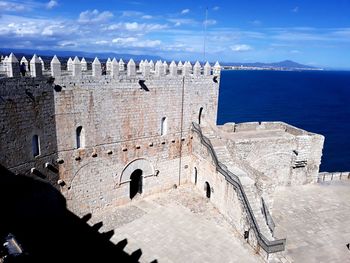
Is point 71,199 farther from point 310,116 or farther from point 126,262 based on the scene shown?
point 310,116

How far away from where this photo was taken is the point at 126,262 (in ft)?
47.4

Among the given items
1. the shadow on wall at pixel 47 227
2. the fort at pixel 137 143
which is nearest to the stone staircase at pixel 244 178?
the fort at pixel 137 143

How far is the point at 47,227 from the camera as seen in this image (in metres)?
15.8

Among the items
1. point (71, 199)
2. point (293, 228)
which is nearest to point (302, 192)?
point (293, 228)

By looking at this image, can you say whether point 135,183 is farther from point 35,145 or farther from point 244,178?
point 35,145

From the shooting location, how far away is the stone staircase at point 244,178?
1566 centimetres

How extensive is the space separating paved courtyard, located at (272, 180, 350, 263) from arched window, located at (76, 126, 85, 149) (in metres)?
11.7

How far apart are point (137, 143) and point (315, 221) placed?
11.6 metres

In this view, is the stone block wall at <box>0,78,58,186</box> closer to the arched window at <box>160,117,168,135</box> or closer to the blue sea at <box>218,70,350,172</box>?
the arched window at <box>160,117,168,135</box>

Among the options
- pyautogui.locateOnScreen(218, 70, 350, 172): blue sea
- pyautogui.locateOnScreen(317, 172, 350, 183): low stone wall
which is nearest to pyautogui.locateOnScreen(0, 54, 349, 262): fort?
pyautogui.locateOnScreen(317, 172, 350, 183): low stone wall

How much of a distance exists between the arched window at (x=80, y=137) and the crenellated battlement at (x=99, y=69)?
2608mm

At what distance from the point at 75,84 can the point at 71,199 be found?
6105 millimetres

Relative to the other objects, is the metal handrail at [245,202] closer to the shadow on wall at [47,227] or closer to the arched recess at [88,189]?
the shadow on wall at [47,227]

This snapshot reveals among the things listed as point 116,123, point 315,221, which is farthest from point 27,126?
point 315,221
